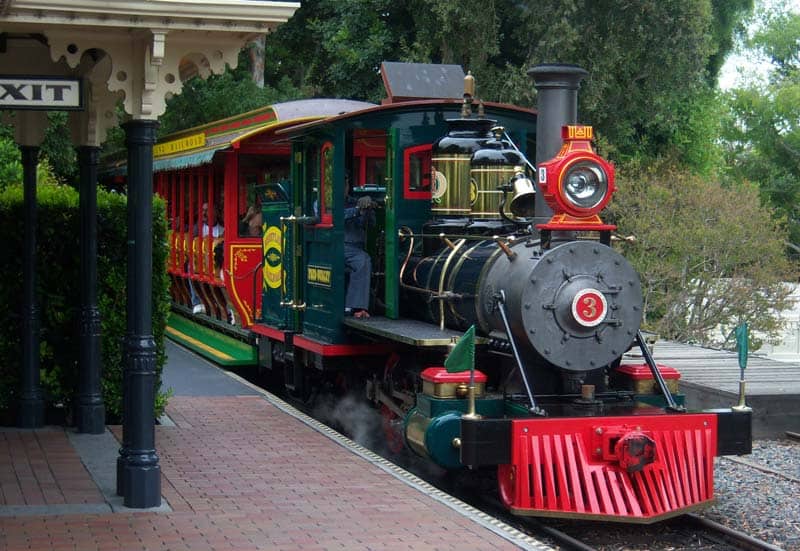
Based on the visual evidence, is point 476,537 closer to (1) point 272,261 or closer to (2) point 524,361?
(2) point 524,361

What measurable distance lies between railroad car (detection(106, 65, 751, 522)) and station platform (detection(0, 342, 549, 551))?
1.76ft

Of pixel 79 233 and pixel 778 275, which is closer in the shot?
pixel 79 233

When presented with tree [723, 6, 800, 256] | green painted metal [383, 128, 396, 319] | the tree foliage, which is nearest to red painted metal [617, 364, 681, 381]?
green painted metal [383, 128, 396, 319]

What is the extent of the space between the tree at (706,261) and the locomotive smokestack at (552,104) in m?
11.3

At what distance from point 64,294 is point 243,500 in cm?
321

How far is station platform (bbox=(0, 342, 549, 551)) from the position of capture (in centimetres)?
613

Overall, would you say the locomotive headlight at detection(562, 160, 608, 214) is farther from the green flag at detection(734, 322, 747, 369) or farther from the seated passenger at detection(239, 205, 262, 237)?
the seated passenger at detection(239, 205, 262, 237)

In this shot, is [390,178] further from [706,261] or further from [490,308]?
[706,261]

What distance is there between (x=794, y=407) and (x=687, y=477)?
4248 mm

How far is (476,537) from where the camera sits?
20.6 ft

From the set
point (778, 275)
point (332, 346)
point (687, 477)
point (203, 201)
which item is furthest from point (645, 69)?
point (687, 477)

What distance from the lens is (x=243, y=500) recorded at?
705cm

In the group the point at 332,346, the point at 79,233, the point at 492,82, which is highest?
the point at 492,82

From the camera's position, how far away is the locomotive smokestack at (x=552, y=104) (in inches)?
304
